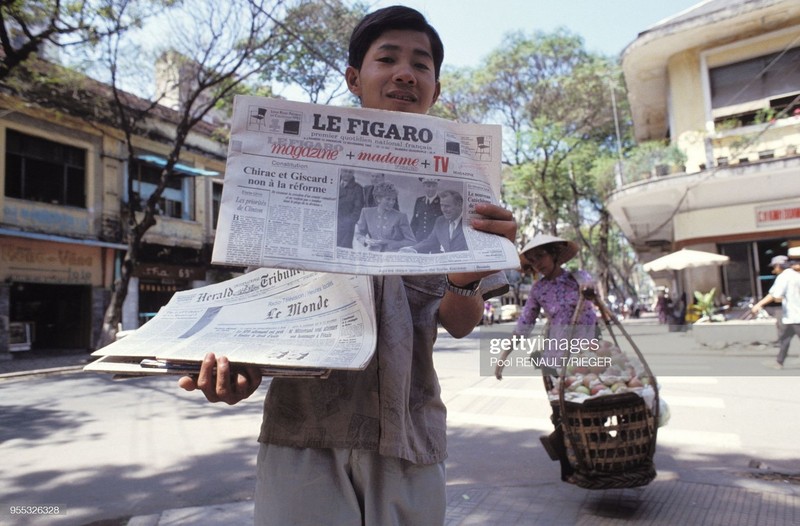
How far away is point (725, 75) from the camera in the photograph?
39.1 ft

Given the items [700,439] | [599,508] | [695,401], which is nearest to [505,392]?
[695,401]

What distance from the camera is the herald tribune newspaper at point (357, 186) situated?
1054mm

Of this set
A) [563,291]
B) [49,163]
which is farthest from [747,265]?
[49,163]

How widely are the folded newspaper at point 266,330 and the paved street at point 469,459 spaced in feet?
6.78

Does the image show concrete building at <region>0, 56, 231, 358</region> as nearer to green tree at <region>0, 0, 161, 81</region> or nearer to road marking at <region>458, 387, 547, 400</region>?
green tree at <region>0, 0, 161, 81</region>

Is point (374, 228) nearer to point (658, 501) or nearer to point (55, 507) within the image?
point (658, 501)

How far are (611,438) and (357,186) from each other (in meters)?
2.28

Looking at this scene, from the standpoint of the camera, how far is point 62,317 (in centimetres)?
A: 1454

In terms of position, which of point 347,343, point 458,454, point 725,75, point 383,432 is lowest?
point 458,454

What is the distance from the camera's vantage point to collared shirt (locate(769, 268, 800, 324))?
7.11 metres

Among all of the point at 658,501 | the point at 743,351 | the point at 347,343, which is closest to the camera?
the point at 347,343

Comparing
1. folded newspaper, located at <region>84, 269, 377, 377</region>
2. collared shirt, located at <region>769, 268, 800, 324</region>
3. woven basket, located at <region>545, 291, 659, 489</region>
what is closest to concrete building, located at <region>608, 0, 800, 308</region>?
collared shirt, located at <region>769, 268, 800, 324</region>

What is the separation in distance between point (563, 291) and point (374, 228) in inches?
117

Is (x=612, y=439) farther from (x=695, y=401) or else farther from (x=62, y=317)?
(x=62, y=317)
